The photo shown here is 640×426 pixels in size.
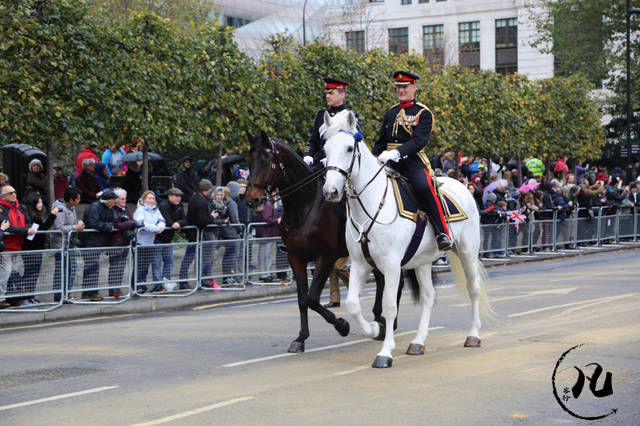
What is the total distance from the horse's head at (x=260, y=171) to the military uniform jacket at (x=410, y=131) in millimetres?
1366

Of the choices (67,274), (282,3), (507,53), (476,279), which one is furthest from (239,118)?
(282,3)

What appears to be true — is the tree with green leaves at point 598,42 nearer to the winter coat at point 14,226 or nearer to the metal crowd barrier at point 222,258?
the metal crowd barrier at point 222,258

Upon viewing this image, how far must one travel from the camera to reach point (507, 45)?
249ft

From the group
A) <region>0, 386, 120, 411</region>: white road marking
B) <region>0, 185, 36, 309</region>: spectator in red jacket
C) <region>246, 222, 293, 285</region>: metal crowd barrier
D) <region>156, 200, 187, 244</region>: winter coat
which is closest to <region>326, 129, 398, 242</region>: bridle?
<region>0, 386, 120, 411</region>: white road marking

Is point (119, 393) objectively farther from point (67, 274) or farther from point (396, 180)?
point (67, 274)

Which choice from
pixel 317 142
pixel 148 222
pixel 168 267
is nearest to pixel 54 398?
pixel 317 142

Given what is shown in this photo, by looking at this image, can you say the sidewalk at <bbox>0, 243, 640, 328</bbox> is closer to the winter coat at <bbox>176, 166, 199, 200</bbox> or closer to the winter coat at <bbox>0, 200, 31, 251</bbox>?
the winter coat at <bbox>0, 200, 31, 251</bbox>

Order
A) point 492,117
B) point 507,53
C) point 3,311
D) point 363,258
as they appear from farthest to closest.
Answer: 1. point 507,53
2. point 492,117
3. point 3,311
4. point 363,258

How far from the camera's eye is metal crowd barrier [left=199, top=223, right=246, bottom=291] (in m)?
17.2

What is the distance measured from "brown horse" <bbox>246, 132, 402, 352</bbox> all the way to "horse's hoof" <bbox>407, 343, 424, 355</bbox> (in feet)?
3.12

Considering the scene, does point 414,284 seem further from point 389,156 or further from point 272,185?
point 389,156

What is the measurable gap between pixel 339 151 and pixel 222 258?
9.01 metres

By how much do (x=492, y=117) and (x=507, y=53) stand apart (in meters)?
45.9

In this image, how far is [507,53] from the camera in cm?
7625
